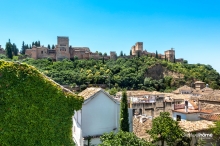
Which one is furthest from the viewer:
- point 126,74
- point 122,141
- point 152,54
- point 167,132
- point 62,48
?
point 152,54

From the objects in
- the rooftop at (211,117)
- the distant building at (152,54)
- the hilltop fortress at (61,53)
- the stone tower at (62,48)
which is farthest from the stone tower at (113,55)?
the rooftop at (211,117)

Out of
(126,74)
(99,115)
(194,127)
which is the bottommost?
(194,127)

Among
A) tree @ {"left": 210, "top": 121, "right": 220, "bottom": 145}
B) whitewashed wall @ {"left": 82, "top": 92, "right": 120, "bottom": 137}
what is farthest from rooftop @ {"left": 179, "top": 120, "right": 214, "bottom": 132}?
whitewashed wall @ {"left": 82, "top": 92, "right": 120, "bottom": 137}

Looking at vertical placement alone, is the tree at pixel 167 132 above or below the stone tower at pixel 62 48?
below

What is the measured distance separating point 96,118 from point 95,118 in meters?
0.07

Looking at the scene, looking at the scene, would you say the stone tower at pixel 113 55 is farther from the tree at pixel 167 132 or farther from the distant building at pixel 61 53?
the tree at pixel 167 132

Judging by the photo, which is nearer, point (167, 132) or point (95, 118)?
point (167, 132)

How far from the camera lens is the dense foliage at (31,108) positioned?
717 centimetres

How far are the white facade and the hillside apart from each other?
4270cm

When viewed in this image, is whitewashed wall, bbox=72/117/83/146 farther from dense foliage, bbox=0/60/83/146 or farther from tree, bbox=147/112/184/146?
dense foliage, bbox=0/60/83/146

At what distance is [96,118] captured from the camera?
44.4 ft

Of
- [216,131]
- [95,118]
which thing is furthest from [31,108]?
[216,131]

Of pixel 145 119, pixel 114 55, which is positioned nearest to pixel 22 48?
pixel 114 55

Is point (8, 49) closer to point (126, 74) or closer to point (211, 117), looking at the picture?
point (126, 74)
